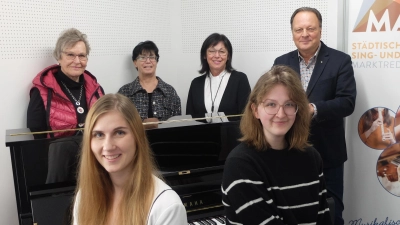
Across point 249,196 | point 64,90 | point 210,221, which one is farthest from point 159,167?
point 64,90

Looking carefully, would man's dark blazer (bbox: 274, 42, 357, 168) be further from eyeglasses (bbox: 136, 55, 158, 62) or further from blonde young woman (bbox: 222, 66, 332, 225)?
eyeglasses (bbox: 136, 55, 158, 62)

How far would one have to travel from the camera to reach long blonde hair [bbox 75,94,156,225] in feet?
5.47

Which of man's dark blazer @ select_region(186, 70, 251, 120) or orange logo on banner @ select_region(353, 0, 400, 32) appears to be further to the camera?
man's dark blazer @ select_region(186, 70, 251, 120)

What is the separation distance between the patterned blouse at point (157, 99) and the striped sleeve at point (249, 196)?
1.83 meters

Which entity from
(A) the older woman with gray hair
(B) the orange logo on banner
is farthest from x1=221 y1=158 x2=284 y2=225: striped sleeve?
(B) the orange logo on banner

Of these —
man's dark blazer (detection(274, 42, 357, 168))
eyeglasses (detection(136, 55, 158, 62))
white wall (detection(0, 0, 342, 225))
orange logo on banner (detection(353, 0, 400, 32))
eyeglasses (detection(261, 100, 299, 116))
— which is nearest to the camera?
eyeglasses (detection(261, 100, 299, 116))

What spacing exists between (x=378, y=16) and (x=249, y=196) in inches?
84.7

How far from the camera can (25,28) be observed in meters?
3.13

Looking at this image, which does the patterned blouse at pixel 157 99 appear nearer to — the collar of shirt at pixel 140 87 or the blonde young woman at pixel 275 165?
the collar of shirt at pixel 140 87

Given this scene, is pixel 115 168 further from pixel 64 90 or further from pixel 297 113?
pixel 64 90

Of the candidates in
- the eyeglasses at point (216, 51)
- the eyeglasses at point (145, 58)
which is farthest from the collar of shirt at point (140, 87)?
the eyeglasses at point (216, 51)

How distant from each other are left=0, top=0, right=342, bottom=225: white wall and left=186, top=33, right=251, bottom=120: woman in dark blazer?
498 millimetres

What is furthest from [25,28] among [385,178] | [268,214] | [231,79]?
[385,178]

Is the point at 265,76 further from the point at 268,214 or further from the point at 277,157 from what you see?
the point at 268,214
